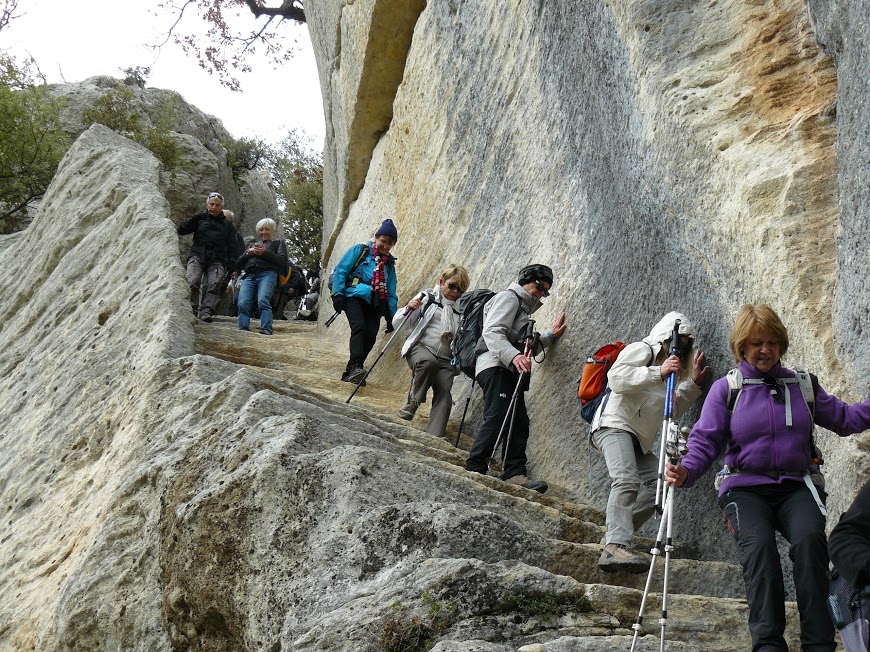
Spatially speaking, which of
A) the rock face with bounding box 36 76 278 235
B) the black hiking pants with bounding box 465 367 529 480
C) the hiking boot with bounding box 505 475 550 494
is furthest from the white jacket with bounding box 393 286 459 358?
the rock face with bounding box 36 76 278 235

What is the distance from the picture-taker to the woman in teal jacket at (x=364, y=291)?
11.8 m

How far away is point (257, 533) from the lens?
17.2ft

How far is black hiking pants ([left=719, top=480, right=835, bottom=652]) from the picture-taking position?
4617 mm

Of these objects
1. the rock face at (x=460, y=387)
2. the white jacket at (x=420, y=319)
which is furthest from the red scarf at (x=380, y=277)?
the rock face at (x=460, y=387)

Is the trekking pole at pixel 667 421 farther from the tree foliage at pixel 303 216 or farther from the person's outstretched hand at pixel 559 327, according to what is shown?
the tree foliage at pixel 303 216

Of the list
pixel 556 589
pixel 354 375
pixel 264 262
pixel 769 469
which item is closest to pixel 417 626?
pixel 556 589

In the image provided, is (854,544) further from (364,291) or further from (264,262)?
(264,262)

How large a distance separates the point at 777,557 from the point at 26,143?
17799mm

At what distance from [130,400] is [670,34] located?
5.56 metres

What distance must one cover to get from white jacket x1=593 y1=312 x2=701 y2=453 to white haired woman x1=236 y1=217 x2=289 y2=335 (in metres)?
8.85

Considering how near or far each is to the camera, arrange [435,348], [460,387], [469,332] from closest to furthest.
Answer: [469,332]
[435,348]
[460,387]

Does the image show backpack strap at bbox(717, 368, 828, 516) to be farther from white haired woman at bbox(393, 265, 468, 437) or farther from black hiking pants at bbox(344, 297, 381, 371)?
black hiking pants at bbox(344, 297, 381, 371)

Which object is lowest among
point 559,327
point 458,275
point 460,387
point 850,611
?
point 850,611

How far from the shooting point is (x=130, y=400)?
26.4 ft
